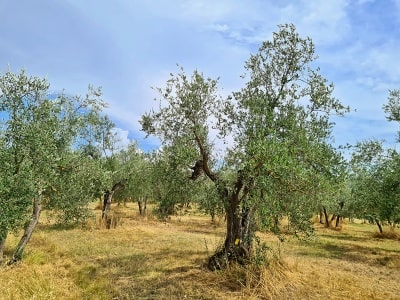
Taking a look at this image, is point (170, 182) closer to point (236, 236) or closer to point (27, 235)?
point (236, 236)

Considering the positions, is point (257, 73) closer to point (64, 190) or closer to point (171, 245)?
point (64, 190)

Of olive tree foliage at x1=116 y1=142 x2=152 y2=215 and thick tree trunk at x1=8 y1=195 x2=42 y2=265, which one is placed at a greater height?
olive tree foliage at x1=116 y1=142 x2=152 y2=215

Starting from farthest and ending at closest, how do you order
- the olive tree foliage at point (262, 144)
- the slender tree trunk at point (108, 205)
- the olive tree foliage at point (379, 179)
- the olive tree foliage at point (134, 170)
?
1. the olive tree foliage at point (134, 170)
2. the slender tree trunk at point (108, 205)
3. the olive tree foliage at point (379, 179)
4. the olive tree foliage at point (262, 144)

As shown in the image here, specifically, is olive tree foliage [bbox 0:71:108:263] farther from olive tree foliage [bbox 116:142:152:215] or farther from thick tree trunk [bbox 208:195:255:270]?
olive tree foliage [bbox 116:142:152:215]

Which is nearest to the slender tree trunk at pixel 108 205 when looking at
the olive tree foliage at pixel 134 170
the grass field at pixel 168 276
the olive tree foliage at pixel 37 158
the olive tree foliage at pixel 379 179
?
the olive tree foliage at pixel 134 170

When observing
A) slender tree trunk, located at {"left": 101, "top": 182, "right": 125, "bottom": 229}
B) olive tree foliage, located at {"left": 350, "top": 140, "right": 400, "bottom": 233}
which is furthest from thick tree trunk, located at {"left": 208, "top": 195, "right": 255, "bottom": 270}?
slender tree trunk, located at {"left": 101, "top": 182, "right": 125, "bottom": 229}

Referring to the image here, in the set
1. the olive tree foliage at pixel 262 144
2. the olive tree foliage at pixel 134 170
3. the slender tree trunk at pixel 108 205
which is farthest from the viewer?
the olive tree foliage at pixel 134 170

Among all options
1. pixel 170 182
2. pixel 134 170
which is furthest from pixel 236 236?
pixel 134 170

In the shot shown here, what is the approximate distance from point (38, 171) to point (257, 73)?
9.97 m

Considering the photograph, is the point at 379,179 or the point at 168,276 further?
the point at 379,179

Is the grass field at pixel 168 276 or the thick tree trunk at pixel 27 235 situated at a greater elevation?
the thick tree trunk at pixel 27 235

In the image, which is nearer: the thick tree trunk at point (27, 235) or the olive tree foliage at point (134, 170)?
the thick tree trunk at point (27, 235)

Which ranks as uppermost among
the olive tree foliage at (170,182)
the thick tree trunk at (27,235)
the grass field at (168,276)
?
the olive tree foliage at (170,182)

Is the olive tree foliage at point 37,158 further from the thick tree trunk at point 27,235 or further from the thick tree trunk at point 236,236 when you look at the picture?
the thick tree trunk at point 236,236
